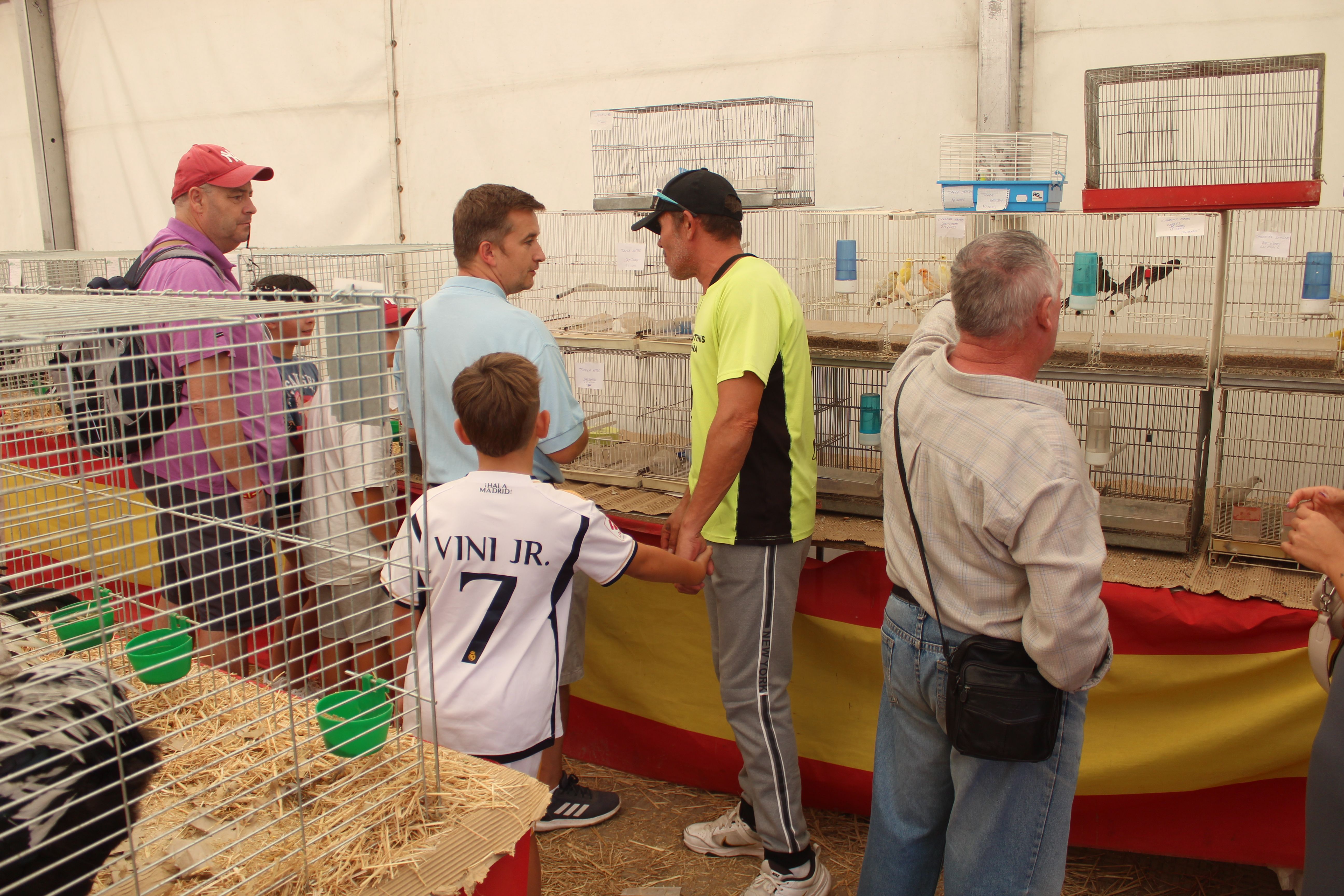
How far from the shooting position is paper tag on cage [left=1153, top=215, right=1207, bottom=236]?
110 inches

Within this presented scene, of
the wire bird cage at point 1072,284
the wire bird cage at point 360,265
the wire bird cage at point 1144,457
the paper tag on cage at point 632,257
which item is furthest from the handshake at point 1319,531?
the wire bird cage at point 360,265

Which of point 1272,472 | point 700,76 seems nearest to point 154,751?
point 1272,472

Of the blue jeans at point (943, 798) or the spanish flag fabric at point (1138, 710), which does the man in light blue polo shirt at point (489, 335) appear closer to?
the spanish flag fabric at point (1138, 710)

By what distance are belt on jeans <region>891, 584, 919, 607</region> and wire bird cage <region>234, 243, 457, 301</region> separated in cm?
262

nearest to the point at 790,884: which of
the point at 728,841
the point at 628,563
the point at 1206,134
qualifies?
the point at 728,841

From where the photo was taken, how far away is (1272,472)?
3.45m

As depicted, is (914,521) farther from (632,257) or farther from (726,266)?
(632,257)

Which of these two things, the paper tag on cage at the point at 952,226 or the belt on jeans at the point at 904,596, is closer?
the belt on jeans at the point at 904,596

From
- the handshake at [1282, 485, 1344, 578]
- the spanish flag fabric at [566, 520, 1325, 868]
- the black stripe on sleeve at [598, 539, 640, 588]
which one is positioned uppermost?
the handshake at [1282, 485, 1344, 578]

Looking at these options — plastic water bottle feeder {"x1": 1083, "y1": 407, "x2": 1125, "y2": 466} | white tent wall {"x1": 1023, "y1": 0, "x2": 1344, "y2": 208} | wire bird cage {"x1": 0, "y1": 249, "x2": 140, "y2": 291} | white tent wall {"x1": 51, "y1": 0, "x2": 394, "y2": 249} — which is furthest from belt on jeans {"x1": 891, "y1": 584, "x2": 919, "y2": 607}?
white tent wall {"x1": 51, "y1": 0, "x2": 394, "y2": 249}

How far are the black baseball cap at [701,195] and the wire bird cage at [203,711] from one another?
1354mm

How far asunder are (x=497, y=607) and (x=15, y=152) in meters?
9.32

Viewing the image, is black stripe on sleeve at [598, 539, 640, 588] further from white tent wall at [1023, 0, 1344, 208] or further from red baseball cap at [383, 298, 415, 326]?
white tent wall at [1023, 0, 1344, 208]

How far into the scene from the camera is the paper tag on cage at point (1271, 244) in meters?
2.68
